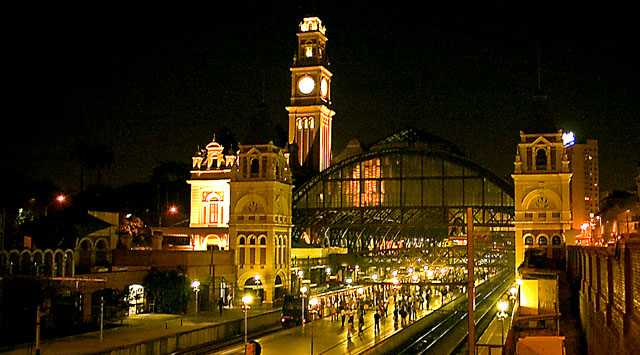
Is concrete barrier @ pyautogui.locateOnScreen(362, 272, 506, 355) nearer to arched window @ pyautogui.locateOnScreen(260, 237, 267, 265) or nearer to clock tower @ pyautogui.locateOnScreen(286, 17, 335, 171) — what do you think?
arched window @ pyautogui.locateOnScreen(260, 237, 267, 265)

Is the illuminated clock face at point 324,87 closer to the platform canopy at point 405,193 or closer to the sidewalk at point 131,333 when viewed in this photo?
the platform canopy at point 405,193

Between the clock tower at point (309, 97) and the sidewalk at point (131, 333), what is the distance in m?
60.8

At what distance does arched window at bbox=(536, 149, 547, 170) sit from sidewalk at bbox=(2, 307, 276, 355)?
28721 mm

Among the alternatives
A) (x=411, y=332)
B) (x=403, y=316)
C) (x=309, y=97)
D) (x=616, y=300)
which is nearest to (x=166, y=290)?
(x=403, y=316)

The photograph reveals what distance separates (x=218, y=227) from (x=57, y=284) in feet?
120

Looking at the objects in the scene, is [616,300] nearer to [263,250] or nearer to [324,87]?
[263,250]

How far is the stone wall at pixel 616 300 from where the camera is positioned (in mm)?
17078

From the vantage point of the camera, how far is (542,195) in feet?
238

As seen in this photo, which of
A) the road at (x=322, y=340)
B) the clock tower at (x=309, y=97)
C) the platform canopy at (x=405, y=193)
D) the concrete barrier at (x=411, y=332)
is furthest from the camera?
the clock tower at (x=309, y=97)

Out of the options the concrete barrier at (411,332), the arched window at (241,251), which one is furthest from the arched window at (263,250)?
the concrete barrier at (411,332)

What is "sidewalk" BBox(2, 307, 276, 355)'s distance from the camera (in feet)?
136

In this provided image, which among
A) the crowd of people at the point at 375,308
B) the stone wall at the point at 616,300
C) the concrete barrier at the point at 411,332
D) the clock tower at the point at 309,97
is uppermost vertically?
the clock tower at the point at 309,97

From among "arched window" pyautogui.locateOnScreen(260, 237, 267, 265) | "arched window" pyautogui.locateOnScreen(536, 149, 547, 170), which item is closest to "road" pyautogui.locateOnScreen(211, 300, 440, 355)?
"arched window" pyautogui.locateOnScreen(260, 237, 267, 265)

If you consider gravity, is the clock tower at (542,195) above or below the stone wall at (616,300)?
above
